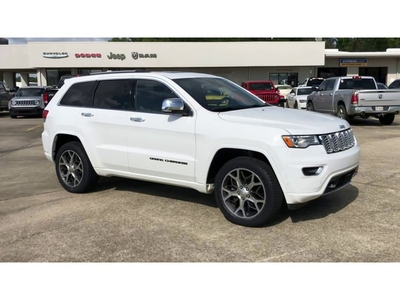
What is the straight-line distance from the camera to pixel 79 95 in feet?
20.3

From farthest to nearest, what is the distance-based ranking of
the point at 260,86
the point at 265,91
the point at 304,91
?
the point at 304,91, the point at 260,86, the point at 265,91

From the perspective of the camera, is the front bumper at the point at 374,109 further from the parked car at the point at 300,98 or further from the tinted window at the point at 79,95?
the tinted window at the point at 79,95

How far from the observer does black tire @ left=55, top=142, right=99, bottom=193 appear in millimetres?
6004

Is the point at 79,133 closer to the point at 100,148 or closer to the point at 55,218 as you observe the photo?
the point at 100,148

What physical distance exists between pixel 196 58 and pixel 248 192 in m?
36.4

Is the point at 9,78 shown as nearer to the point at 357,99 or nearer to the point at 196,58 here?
the point at 196,58

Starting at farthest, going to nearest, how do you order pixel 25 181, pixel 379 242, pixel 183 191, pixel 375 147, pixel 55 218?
1. pixel 375 147
2. pixel 25 181
3. pixel 183 191
4. pixel 55 218
5. pixel 379 242

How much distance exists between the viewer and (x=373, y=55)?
4191cm

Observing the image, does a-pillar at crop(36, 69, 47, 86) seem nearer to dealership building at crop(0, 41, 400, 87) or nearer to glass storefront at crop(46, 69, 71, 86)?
dealership building at crop(0, 41, 400, 87)

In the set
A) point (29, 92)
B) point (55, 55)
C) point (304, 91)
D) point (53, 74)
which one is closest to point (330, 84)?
point (304, 91)

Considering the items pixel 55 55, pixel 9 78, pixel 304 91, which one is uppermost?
pixel 55 55

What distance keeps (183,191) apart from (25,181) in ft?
10.0

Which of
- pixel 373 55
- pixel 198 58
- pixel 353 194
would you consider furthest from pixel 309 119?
pixel 373 55

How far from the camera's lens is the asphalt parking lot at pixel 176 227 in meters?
3.94
